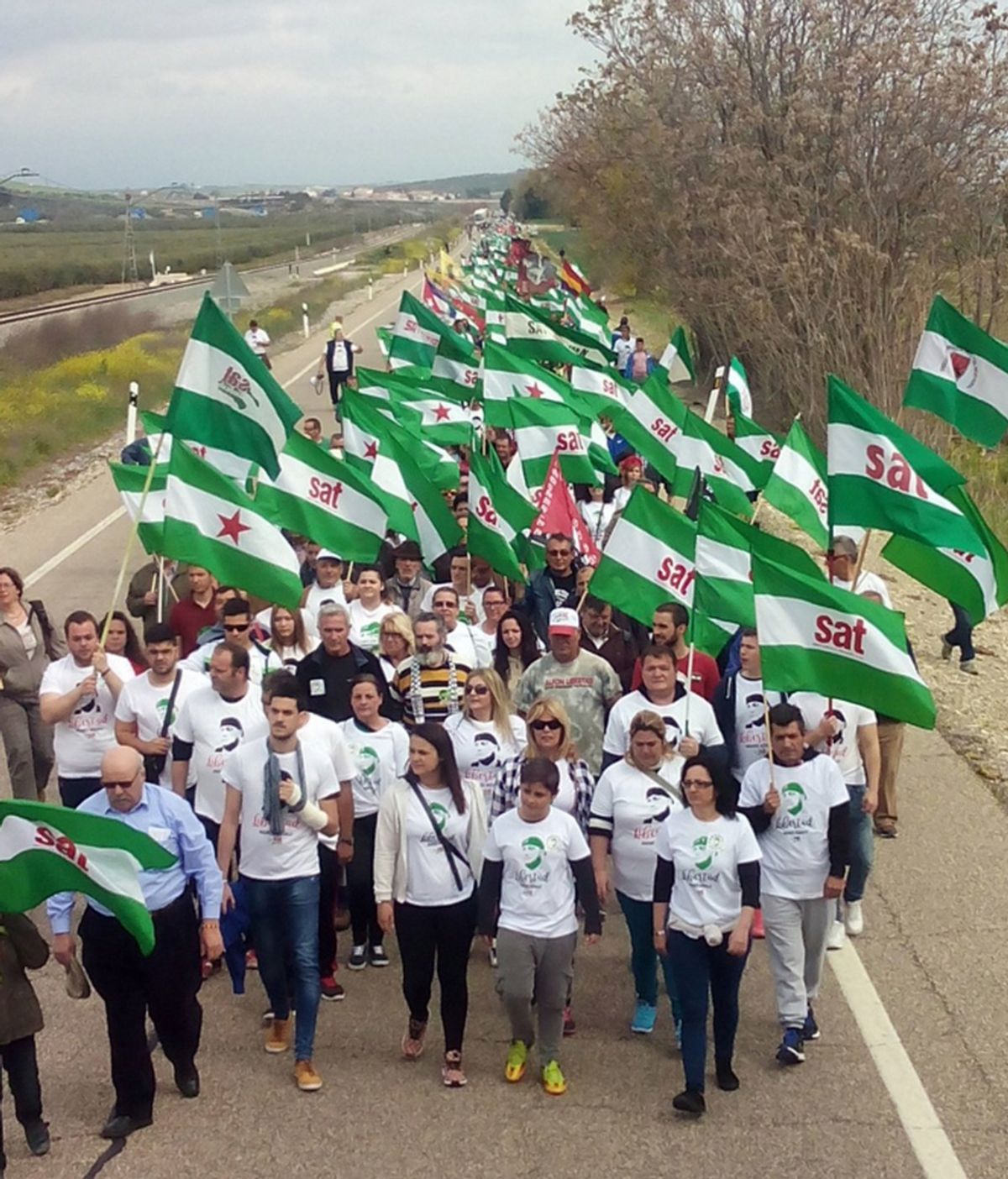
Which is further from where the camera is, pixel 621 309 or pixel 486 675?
pixel 621 309

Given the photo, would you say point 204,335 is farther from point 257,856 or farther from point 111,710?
point 257,856

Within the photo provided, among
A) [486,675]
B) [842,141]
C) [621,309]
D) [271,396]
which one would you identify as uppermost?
[842,141]

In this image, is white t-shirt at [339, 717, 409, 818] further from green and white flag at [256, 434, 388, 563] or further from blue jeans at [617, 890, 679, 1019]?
green and white flag at [256, 434, 388, 563]

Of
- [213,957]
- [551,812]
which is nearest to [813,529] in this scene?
[551,812]

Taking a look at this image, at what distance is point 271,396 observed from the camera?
920 centimetres

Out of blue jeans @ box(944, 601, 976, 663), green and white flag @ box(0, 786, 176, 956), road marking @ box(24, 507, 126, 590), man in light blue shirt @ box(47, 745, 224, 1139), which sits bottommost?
road marking @ box(24, 507, 126, 590)

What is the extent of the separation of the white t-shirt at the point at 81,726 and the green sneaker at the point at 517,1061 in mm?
2802

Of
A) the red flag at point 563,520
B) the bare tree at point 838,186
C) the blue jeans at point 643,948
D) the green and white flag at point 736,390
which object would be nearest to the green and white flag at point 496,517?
the red flag at point 563,520

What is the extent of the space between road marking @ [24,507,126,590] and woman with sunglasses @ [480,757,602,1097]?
36.5 ft

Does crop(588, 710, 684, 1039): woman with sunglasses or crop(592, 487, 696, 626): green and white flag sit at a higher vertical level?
crop(592, 487, 696, 626): green and white flag

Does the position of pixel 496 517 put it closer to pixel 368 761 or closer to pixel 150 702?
pixel 150 702

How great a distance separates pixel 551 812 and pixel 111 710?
2.86m

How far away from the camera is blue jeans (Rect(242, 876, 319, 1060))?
637 centimetres

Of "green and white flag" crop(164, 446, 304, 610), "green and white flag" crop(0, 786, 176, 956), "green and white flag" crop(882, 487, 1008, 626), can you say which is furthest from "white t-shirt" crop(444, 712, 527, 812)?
"green and white flag" crop(882, 487, 1008, 626)
